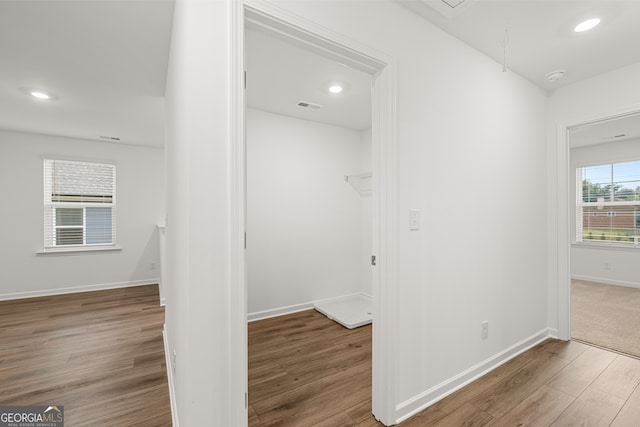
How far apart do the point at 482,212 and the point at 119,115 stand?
14.1 feet

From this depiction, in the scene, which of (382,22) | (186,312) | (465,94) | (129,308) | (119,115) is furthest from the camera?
(129,308)

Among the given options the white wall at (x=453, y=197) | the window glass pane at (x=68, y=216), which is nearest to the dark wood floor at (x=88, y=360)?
the window glass pane at (x=68, y=216)

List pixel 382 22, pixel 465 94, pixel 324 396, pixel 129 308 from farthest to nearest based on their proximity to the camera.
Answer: pixel 129 308
pixel 465 94
pixel 324 396
pixel 382 22

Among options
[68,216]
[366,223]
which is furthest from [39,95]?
[366,223]

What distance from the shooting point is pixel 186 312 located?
1160mm

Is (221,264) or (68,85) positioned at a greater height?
(68,85)

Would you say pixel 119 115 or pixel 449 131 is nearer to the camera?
pixel 449 131

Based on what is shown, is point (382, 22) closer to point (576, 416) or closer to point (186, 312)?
point (186, 312)

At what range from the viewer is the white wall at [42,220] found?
4406 millimetres

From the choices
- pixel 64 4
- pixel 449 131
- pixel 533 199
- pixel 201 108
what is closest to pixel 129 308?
pixel 64 4

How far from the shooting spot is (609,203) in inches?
205

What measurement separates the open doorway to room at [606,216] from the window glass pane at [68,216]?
7588 millimetres

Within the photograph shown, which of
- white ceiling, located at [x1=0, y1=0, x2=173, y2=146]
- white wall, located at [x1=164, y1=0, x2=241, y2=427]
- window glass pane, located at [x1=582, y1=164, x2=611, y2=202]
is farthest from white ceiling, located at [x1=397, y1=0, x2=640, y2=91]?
window glass pane, located at [x1=582, y1=164, x2=611, y2=202]

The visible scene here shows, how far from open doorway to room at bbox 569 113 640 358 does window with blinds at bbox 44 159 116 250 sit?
24.0 feet
